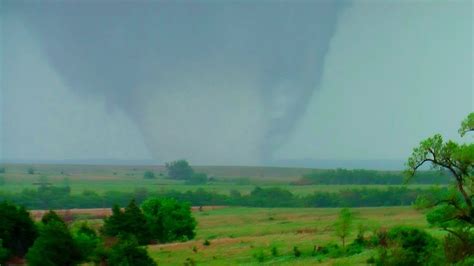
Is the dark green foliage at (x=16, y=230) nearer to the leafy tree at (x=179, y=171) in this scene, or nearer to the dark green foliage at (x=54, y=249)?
the dark green foliage at (x=54, y=249)

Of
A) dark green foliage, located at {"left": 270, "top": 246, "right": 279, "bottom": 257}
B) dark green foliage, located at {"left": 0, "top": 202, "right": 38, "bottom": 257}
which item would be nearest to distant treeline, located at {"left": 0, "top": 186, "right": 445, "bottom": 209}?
dark green foliage, located at {"left": 0, "top": 202, "right": 38, "bottom": 257}

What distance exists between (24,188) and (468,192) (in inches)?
2954

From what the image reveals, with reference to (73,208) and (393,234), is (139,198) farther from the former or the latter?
(393,234)

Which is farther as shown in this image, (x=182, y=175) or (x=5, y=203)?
(x=182, y=175)

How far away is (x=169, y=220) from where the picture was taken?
50719 mm

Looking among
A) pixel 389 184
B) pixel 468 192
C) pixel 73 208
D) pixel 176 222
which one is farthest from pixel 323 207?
pixel 468 192

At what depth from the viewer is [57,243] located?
86.8 feet

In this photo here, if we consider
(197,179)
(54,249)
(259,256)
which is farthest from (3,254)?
(197,179)

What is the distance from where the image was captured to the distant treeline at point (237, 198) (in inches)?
3113

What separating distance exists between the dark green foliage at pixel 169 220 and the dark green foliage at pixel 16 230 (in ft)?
54.6

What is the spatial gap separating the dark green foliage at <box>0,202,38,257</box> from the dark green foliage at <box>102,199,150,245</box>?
6.93m

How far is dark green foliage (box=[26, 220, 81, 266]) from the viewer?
2609cm

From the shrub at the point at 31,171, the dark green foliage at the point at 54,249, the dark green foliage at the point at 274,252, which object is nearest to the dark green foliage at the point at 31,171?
the shrub at the point at 31,171

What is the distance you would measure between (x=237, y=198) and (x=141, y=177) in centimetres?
4342
